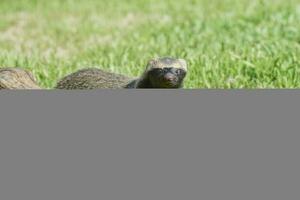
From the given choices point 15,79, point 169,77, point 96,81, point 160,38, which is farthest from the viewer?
point 160,38

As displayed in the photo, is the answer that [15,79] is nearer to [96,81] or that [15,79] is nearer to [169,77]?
[96,81]

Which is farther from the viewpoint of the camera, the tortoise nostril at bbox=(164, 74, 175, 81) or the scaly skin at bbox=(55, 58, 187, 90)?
the scaly skin at bbox=(55, 58, 187, 90)

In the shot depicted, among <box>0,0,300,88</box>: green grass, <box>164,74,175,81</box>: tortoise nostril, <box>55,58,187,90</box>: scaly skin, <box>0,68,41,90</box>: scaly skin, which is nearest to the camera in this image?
<box>164,74,175,81</box>: tortoise nostril

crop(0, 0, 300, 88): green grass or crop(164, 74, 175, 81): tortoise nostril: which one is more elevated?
crop(164, 74, 175, 81): tortoise nostril

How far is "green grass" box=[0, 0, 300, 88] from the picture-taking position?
6.15 meters

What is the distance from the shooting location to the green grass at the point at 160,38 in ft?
20.2

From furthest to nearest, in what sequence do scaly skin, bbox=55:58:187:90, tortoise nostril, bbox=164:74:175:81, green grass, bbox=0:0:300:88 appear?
green grass, bbox=0:0:300:88 < scaly skin, bbox=55:58:187:90 < tortoise nostril, bbox=164:74:175:81

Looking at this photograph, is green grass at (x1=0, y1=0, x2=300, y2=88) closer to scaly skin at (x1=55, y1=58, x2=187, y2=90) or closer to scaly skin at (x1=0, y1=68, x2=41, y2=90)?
scaly skin at (x1=55, y1=58, x2=187, y2=90)

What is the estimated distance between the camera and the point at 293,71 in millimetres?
5914

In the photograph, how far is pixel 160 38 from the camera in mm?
7895

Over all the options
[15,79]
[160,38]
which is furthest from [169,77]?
[160,38]

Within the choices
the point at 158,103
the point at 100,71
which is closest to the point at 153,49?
the point at 100,71

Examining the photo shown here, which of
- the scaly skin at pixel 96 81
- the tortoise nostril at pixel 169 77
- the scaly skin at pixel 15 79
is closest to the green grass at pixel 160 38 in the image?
the scaly skin at pixel 96 81

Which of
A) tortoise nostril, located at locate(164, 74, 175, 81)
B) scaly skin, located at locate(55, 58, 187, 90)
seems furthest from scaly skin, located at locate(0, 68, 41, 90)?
tortoise nostril, located at locate(164, 74, 175, 81)
